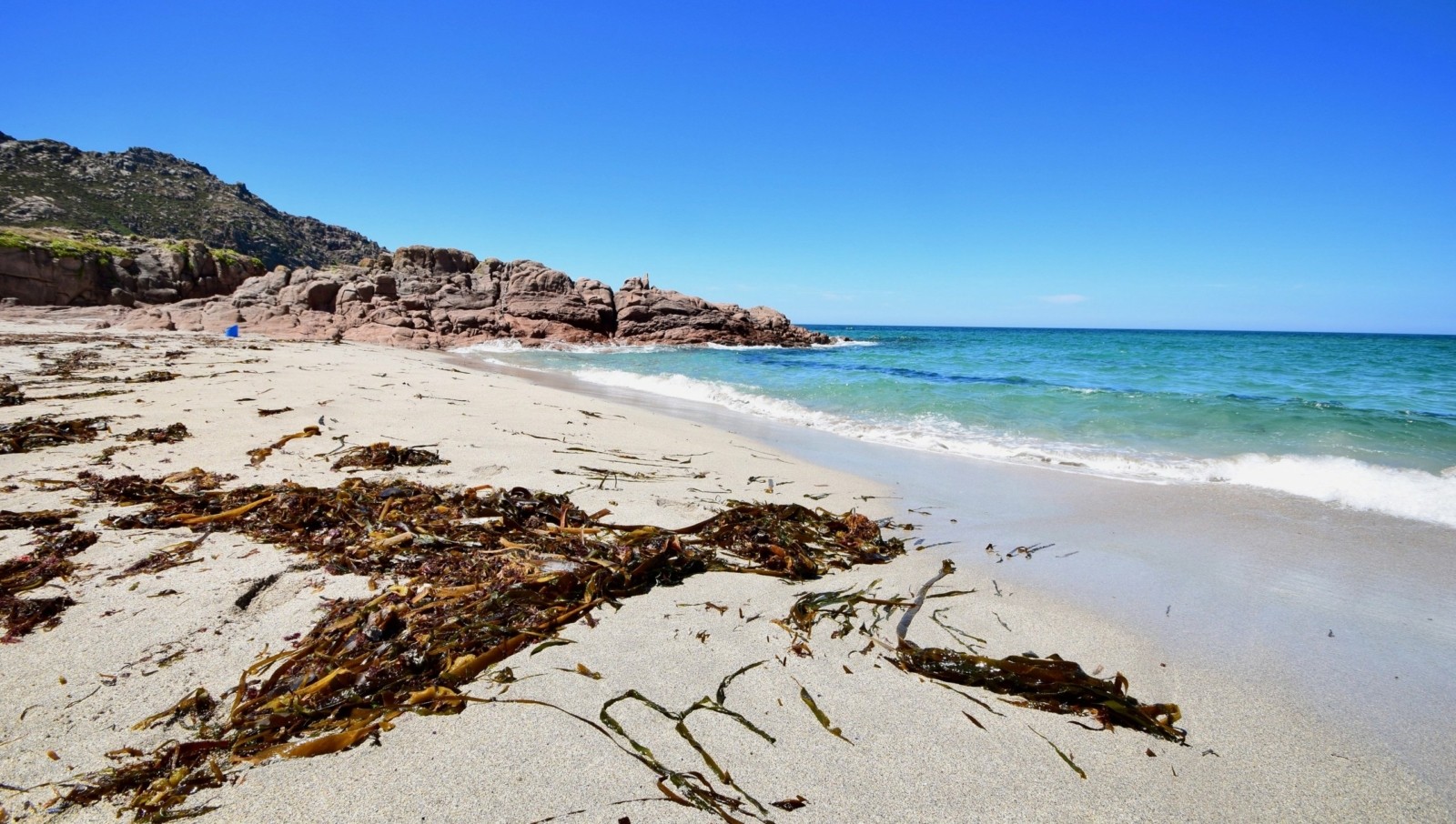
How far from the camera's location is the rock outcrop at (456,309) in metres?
24.3

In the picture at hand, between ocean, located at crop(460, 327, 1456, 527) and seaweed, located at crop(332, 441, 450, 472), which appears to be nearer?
seaweed, located at crop(332, 441, 450, 472)

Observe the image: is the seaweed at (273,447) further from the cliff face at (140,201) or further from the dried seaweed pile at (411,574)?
the cliff face at (140,201)

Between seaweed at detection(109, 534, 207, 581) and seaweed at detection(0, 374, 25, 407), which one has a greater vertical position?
seaweed at detection(0, 374, 25, 407)

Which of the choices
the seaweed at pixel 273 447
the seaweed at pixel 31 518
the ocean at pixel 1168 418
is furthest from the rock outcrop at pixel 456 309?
the seaweed at pixel 31 518

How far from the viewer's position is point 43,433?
416 centimetres

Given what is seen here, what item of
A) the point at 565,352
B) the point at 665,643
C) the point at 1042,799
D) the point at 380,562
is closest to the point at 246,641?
the point at 380,562

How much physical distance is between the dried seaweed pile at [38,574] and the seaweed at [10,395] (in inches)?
159

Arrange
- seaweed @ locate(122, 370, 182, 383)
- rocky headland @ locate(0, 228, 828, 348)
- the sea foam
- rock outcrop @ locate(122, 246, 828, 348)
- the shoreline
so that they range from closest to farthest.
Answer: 1. the shoreline
2. the sea foam
3. seaweed @ locate(122, 370, 182, 383)
4. rocky headland @ locate(0, 228, 828, 348)
5. rock outcrop @ locate(122, 246, 828, 348)

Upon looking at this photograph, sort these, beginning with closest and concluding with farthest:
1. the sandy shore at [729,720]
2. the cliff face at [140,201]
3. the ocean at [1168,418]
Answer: the sandy shore at [729,720]
the ocean at [1168,418]
the cliff face at [140,201]

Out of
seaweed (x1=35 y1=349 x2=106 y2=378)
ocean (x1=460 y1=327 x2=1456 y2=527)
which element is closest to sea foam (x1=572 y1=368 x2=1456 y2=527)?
ocean (x1=460 y1=327 x2=1456 y2=527)

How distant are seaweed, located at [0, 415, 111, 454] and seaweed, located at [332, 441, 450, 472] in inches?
72.8

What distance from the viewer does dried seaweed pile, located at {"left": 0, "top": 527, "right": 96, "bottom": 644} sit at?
1.95 m

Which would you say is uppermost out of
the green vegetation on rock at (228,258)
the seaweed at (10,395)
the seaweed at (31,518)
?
the green vegetation on rock at (228,258)

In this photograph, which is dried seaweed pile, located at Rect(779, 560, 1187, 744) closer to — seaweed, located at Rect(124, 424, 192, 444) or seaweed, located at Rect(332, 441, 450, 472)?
seaweed, located at Rect(332, 441, 450, 472)
